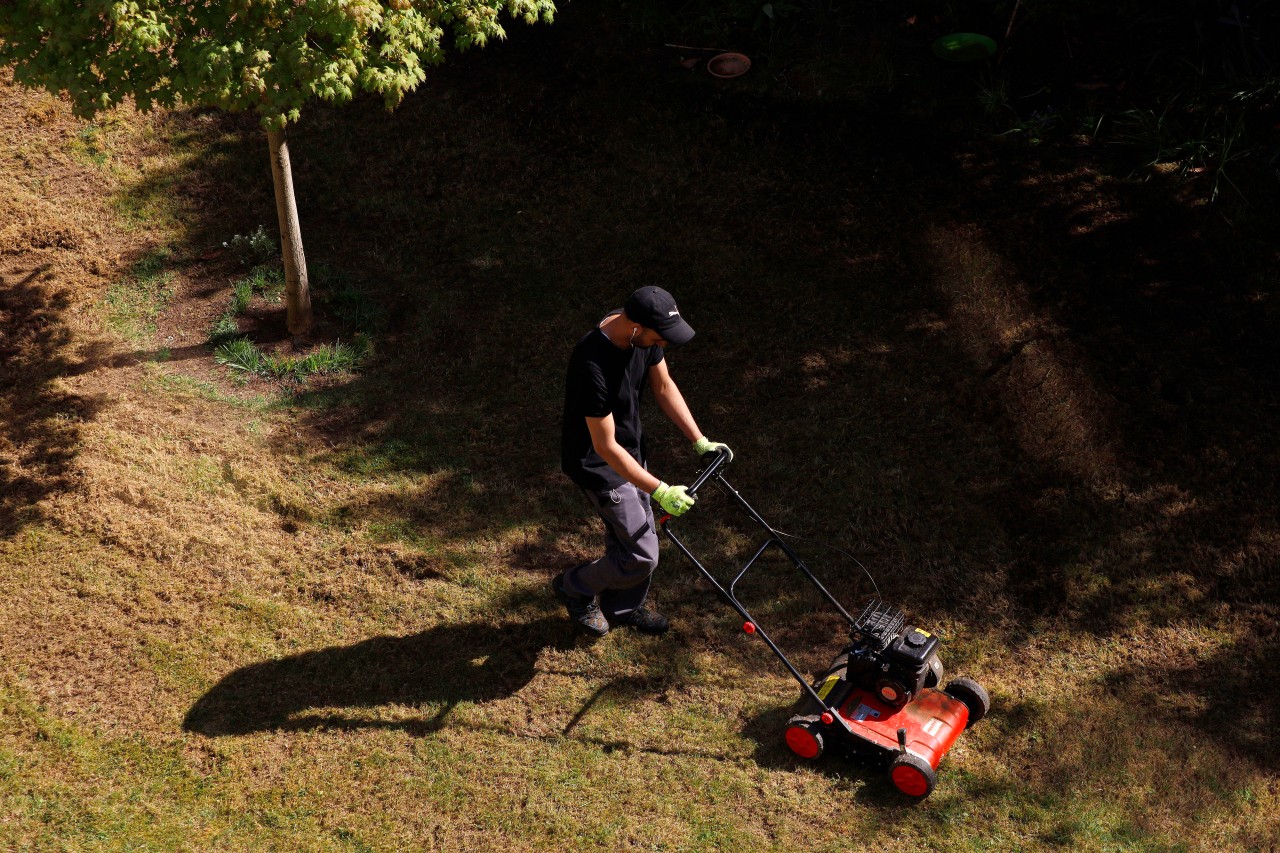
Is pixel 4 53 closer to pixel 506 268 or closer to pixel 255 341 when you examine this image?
pixel 255 341

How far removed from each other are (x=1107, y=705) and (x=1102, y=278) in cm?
416

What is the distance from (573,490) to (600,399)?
227cm

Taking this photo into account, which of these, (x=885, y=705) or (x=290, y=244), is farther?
(x=290, y=244)

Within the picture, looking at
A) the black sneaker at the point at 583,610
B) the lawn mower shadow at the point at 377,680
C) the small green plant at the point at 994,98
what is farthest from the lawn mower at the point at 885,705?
the small green plant at the point at 994,98

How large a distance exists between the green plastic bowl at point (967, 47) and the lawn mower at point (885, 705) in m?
6.90

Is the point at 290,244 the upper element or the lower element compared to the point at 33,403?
upper

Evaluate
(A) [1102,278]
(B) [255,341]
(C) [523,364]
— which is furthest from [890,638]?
(B) [255,341]

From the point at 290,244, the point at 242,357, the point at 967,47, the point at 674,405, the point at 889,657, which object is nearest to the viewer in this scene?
the point at 889,657

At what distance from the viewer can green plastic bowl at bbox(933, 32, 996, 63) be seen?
33.6 feet

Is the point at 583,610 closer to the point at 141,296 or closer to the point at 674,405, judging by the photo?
the point at 674,405

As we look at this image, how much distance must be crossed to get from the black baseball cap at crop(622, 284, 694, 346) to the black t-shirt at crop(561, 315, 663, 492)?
26 cm

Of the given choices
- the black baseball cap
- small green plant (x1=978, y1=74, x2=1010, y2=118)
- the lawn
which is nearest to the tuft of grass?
the lawn

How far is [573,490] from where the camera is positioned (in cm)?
704

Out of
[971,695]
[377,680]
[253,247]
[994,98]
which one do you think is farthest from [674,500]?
[994,98]
